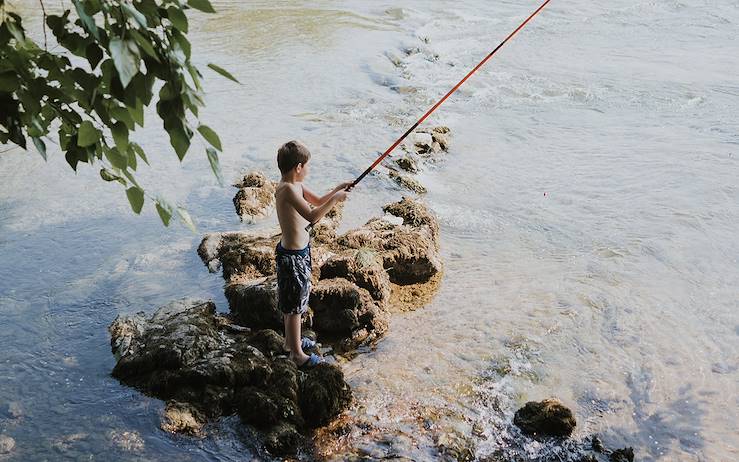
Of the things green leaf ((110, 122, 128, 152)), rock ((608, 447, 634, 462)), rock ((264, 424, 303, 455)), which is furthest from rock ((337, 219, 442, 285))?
green leaf ((110, 122, 128, 152))

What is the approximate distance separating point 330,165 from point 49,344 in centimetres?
466

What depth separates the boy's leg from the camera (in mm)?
Result: 4887

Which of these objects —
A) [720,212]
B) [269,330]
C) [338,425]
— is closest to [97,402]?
[269,330]

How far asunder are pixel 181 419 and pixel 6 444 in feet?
3.40

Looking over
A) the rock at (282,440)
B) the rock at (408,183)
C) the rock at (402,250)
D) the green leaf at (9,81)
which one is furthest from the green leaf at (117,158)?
the rock at (408,183)

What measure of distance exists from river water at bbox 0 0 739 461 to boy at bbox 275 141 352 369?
561mm

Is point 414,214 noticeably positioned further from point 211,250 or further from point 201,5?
point 201,5

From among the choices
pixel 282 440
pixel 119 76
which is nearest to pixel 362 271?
pixel 282 440

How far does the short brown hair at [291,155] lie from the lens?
472 cm

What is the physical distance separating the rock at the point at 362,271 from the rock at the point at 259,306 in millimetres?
620

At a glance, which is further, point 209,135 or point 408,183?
point 408,183

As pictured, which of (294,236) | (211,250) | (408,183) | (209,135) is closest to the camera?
(209,135)

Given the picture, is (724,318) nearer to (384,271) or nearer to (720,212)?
(720,212)

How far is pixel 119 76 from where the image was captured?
1.74 meters
